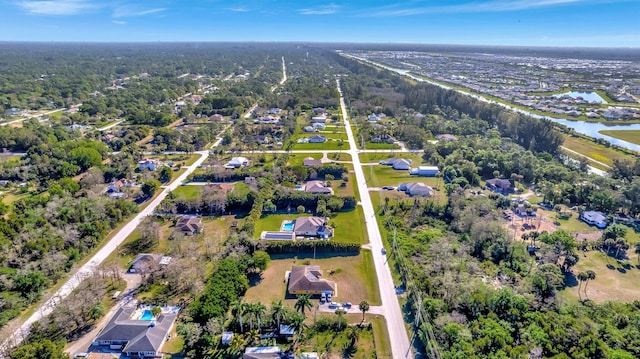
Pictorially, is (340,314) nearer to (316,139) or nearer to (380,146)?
(380,146)

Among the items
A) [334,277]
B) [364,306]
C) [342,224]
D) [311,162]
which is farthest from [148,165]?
[364,306]

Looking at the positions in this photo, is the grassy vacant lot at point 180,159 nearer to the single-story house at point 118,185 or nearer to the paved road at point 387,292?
the single-story house at point 118,185

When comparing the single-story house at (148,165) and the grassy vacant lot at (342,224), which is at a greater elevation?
the single-story house at (148,165)

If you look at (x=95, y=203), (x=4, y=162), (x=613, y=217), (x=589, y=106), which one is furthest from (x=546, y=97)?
(x=4, y=162)

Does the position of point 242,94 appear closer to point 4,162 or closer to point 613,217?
point 4,162

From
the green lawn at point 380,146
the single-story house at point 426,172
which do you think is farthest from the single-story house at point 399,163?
the green lawn at point 380,146
